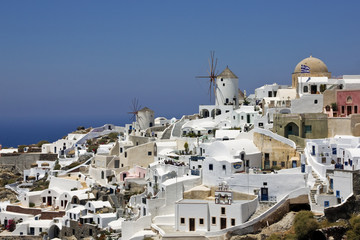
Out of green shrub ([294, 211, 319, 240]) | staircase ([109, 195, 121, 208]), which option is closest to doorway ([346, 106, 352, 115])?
green shrub ([294, 211, 319, 240])

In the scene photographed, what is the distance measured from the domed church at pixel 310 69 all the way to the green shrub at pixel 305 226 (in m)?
21.4

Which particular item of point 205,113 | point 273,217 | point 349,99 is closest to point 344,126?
point 349,99

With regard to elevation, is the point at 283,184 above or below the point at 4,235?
above

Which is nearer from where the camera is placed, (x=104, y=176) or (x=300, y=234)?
(x=300, y=234)

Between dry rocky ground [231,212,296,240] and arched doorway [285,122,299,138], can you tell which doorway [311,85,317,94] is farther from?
dry rocky ground [231,212,296,240]

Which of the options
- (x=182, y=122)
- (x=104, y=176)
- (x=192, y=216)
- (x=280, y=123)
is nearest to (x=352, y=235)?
(x=192, y=216)

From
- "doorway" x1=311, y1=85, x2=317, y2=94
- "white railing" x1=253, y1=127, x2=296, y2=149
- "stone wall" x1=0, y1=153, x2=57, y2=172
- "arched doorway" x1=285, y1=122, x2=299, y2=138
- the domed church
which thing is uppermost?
the domed church

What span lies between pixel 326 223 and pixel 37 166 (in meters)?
36.5

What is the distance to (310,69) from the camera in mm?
51406

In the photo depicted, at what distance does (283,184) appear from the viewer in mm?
33969

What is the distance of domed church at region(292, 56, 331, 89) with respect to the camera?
50.7m

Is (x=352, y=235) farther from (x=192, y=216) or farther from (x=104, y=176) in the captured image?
(x=104, y=176)

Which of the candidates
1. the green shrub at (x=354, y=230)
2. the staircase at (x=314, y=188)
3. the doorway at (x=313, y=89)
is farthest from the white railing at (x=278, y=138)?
the doorway at (x=313, y=89)

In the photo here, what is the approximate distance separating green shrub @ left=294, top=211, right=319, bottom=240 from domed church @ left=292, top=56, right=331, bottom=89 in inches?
844
